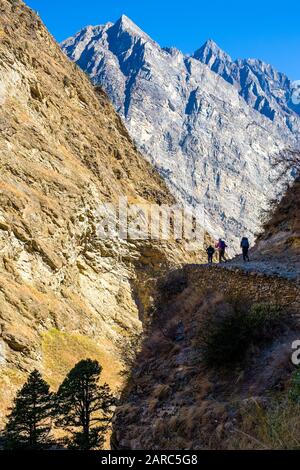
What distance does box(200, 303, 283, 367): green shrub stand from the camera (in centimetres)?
991

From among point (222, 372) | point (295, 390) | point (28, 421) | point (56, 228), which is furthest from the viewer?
point (56, 228)

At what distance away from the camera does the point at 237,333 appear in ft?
32.7

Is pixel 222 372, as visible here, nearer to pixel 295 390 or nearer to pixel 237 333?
pixel 237 333

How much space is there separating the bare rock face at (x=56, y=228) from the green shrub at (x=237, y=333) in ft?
43.8

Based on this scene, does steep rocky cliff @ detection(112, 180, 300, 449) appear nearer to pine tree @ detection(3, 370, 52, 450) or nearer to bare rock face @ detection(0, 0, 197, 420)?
pine tree @ detection(3, 370, 52, 450)

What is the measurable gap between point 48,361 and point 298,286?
21115 millimetres

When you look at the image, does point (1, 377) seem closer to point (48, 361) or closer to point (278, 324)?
point (48, 361)

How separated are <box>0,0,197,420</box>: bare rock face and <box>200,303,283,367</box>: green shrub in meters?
13.4

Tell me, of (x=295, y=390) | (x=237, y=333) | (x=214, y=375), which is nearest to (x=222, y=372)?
(x=214, y=375)

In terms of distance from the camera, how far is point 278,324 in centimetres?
1003

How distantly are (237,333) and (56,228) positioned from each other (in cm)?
2840

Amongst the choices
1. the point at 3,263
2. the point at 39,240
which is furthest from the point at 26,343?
the point at 39,240

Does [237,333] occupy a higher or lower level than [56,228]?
lower

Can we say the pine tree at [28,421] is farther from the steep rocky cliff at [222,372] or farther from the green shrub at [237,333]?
the green shrub at [237,333]
